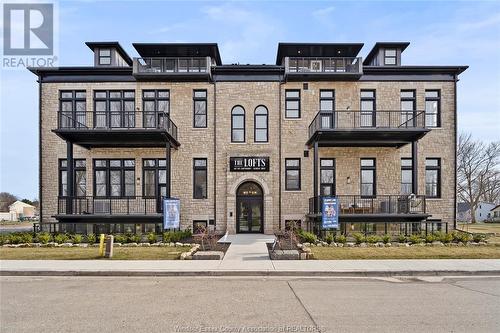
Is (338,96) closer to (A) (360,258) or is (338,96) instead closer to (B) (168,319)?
(A) (360,258)

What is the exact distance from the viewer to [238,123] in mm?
22781

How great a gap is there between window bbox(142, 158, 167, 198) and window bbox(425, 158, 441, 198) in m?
15.6

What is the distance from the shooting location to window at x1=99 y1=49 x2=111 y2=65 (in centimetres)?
2309

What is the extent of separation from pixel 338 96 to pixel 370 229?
26.4ft

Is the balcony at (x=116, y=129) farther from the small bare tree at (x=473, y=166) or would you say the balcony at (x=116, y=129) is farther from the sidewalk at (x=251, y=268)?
the small bare tree at (x=473, y=166)

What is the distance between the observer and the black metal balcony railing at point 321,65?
22202 millimetres

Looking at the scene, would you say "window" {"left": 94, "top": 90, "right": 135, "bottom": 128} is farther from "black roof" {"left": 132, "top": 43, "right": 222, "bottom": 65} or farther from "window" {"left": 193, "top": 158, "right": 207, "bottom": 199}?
"window" {"left": 193, "top": 158, "right": 207, "bottom": 199}

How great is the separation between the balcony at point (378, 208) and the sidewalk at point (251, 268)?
23.2 ft

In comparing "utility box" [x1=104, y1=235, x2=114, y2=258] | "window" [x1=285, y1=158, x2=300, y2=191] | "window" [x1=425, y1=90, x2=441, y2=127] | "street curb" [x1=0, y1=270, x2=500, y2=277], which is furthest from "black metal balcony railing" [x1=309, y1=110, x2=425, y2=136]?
"utility box" [x1=104, y1=235, x2=114, y2=258]

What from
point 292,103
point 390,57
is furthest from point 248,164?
point 390,57

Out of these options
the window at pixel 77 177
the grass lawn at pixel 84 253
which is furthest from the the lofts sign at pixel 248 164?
the window at pixel 77 177

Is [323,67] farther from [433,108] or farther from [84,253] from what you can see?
[84,253]

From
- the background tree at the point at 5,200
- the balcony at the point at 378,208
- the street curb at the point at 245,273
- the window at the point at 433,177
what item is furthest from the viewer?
the background tree at the point at 5,200

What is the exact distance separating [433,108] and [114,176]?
1958cm
